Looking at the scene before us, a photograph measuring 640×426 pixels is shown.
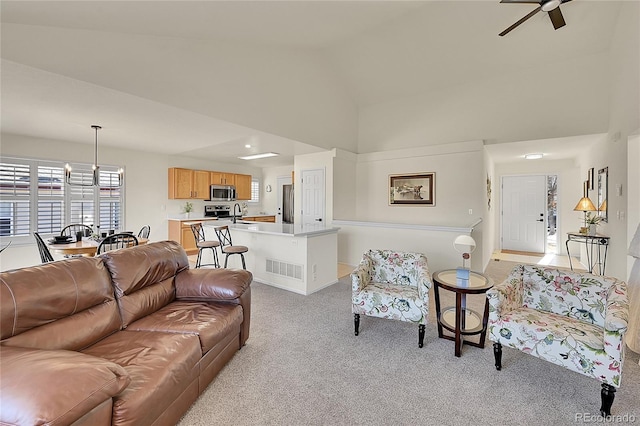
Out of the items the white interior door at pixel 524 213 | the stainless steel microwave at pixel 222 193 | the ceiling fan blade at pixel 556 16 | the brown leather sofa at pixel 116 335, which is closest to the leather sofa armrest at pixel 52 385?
the brown leather sofa at pixel 116 335

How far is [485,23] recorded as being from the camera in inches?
157

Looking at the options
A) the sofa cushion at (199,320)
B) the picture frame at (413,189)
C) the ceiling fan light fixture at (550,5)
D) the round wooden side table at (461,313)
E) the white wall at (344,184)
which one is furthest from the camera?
the white wall at (344,184)

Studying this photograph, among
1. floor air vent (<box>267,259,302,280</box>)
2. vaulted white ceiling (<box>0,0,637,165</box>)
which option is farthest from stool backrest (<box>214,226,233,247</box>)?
vaulted white ceiling (<box>0,0,637,165</box>)

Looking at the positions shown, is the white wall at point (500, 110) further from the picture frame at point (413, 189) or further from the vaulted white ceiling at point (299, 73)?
the picture frame at point (413, 189)

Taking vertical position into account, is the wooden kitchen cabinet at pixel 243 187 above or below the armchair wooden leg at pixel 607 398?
above

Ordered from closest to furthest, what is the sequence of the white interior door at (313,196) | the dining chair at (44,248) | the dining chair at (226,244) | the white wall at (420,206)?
the dining chair at (44,248) → the dining chair at (226,244) → the white wall at (420,206) → the white interior door at (313,196)

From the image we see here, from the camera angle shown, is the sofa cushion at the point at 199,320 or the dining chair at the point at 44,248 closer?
the sofa cushion at the point at 199,320

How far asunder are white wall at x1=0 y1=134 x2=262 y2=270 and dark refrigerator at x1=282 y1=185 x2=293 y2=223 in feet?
7.30

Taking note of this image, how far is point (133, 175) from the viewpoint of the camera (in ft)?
19.4

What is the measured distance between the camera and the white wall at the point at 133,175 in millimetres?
4492

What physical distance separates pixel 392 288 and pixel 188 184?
18.4 ft

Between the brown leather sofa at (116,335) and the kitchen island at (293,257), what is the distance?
1.46 m

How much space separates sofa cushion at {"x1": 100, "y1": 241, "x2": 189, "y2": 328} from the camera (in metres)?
2.03

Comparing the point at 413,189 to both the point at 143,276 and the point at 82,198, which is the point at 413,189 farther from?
the point at 82,198
